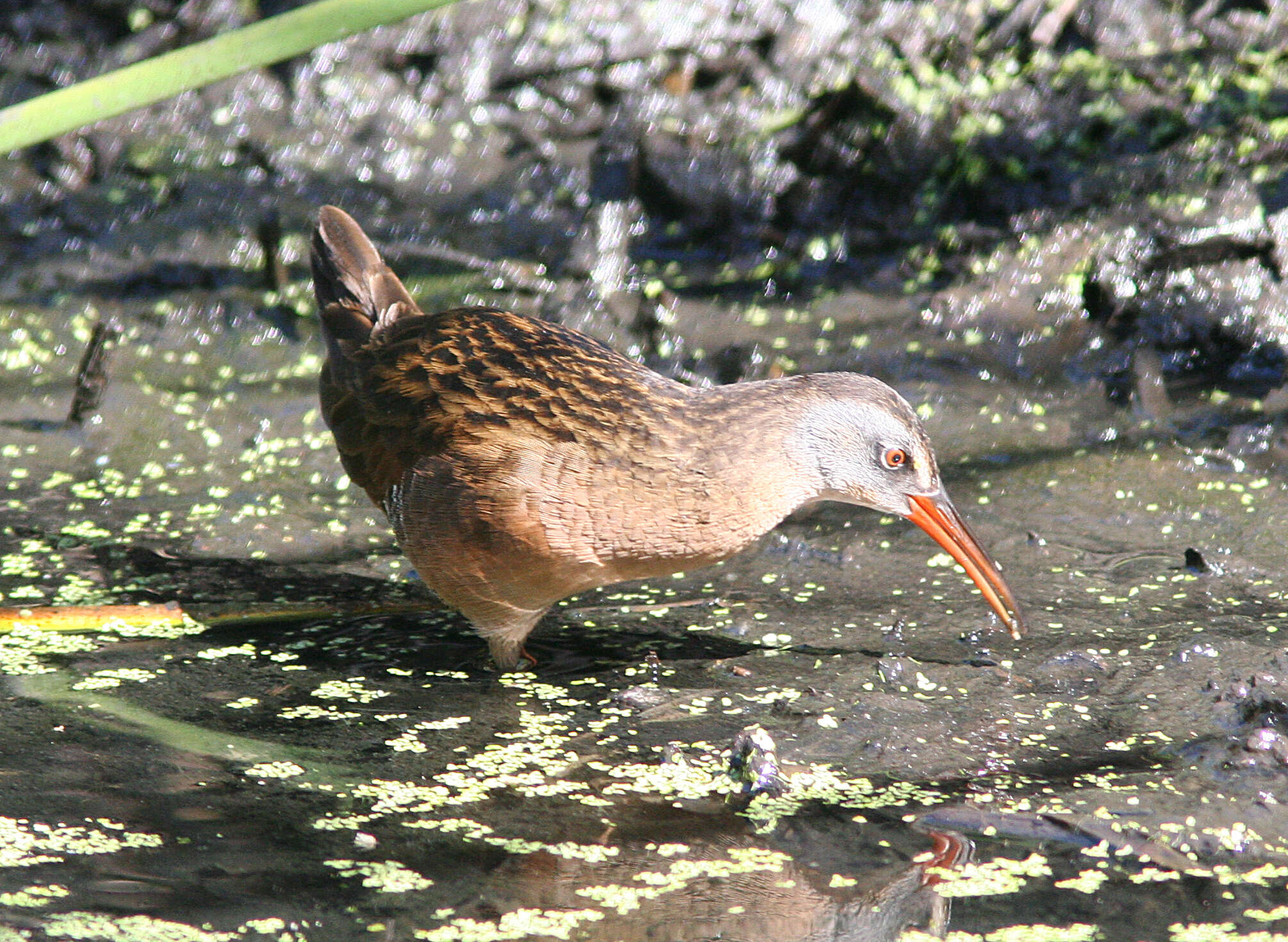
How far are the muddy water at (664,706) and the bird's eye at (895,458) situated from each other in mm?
488

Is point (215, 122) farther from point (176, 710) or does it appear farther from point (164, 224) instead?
point (176, 710)

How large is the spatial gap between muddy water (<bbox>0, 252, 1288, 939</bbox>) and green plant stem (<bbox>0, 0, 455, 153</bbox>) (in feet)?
3.80

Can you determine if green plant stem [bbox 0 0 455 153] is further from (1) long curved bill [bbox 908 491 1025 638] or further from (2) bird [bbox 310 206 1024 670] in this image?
(1) long curved bill [bbox 908 491 1025 638]

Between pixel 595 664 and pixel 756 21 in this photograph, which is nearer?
pixel 595 664

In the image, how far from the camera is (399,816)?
2.85 metres

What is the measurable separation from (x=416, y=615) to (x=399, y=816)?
1185 mm

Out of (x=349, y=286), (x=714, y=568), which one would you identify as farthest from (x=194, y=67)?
(x=714, y=568)

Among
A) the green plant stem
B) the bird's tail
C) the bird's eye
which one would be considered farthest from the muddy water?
the green plant stem

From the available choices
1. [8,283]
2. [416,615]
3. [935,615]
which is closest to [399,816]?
[416,615]

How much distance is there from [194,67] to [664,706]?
2356mm

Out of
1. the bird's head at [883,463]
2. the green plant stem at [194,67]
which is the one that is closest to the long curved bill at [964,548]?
the bird's head at [883,463]

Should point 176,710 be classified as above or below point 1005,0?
below

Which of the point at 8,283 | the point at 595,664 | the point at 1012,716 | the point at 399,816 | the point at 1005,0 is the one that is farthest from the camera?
the point at 1005,0

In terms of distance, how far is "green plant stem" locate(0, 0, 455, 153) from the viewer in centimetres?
399
